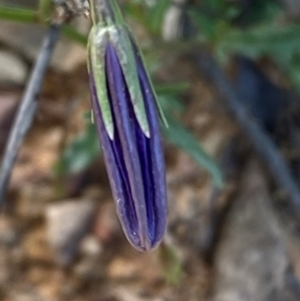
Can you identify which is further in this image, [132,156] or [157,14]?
[157,14]

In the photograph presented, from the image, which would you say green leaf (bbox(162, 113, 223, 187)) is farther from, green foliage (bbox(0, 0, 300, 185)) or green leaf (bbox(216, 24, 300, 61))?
green leaf (bbox(216, 24, 300, 61))

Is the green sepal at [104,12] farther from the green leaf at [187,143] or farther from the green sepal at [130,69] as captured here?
the green leaf at [187,143]

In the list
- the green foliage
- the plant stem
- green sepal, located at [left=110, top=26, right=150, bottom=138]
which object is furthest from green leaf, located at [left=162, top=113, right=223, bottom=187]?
green sepal, located at [left=110, top=26, right=150, bottom=138]

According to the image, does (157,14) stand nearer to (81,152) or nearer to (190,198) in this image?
(81,152)

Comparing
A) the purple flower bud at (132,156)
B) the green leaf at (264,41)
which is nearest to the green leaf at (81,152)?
the green leaf at (264,41)

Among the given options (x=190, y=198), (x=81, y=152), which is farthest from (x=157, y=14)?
(x=190, y=198)
